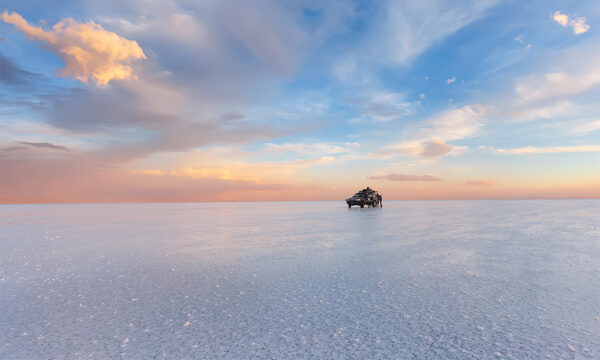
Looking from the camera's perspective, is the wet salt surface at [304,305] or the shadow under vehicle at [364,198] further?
the shadow under vehicle at [364,198]

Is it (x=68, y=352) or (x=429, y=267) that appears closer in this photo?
(x=68, y=352)

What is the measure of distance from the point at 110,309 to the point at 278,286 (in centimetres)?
311

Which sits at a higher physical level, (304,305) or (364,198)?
(364,198)

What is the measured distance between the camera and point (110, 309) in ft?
17.7

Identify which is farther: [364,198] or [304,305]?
[364,198]

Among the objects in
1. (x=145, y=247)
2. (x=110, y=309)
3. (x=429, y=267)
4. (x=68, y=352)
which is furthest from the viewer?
(x=145, y=247)

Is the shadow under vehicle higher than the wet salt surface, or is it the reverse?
the shadow under vehicle

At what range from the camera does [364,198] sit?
53.8 meters

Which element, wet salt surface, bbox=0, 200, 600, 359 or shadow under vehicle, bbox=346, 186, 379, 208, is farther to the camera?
shadow under vehicle, bbox=346, 186, 379, 208

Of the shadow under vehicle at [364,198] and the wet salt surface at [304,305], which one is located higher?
the shadow under vehicle at [364,198]

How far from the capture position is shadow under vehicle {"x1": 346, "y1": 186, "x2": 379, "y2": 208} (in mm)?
52812

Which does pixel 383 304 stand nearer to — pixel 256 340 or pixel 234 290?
pixel 256 340

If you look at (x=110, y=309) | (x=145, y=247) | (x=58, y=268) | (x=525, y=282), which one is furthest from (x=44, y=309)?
(x=525, y=282)

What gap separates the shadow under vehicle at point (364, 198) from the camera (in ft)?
173
